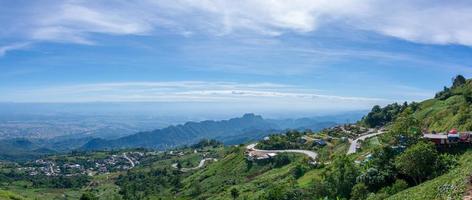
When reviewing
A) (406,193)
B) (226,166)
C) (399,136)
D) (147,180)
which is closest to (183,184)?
(226,166)

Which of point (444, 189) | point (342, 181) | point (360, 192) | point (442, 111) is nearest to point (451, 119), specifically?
point (442, 111)

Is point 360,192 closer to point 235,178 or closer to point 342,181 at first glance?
point 342,181

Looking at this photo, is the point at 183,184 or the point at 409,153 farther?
the point at 183,184

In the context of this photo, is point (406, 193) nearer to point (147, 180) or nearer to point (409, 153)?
point (409, 153)

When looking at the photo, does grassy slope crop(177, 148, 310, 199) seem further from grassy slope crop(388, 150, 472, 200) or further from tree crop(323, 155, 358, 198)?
grassy slope crop(388, 150, 472, 200)

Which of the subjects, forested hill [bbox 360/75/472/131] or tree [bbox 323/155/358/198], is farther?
forested hill [bbox 360/75/472/131]

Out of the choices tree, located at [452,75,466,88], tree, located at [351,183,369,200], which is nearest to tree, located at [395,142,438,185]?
tree, located at [351,183,369,200]

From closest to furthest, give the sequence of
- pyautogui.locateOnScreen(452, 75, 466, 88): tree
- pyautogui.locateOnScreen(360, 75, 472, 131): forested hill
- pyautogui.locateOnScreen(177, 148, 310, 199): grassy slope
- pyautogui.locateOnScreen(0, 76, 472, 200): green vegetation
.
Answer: pyautogui.locateOnScreen(0, 76, 472, 200): green vegetation, pyautogui.locateOnScreen(360, 75, 472, 131): forested hill, pyautogui.locateOnScreen(177, 148, 310, 199): grassy slope, pyautogui.locateOnScreen(452, 75, 466, 88): tree
